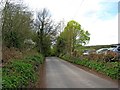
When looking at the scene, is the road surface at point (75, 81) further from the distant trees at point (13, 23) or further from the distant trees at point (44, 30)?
the distant trees at point (44, 30)

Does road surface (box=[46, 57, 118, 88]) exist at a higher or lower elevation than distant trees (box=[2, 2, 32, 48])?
lower

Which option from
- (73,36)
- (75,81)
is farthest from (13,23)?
(73,36)

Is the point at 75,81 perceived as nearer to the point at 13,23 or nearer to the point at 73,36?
the point at 13,23

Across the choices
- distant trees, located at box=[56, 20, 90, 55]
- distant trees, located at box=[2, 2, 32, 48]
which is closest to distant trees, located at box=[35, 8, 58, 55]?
distant trees, located at box=[56, 20, 90, 55]

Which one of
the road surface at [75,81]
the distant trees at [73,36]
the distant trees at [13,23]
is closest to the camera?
the road surface at [75,81]

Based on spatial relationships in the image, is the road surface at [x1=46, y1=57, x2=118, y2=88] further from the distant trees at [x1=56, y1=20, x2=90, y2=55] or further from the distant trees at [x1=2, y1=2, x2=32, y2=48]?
the distant trees at [x1=56, y1=20, x2=90, y2=55]

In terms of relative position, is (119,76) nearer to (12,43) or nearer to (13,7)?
(13,7)

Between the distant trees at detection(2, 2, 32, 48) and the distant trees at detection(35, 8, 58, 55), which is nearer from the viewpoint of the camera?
the distant trees at detection(2, 2, 32, 48)

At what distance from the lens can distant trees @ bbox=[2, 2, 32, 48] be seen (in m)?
21.7

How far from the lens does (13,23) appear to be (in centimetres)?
2419

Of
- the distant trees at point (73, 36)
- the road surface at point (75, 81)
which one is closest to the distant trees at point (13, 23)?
the road surface at point (75, 81)

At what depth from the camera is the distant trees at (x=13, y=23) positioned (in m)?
21.7

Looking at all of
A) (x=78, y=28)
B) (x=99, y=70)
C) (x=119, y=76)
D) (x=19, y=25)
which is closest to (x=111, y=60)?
(x=99, y=70)

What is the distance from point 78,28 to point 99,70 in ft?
115
